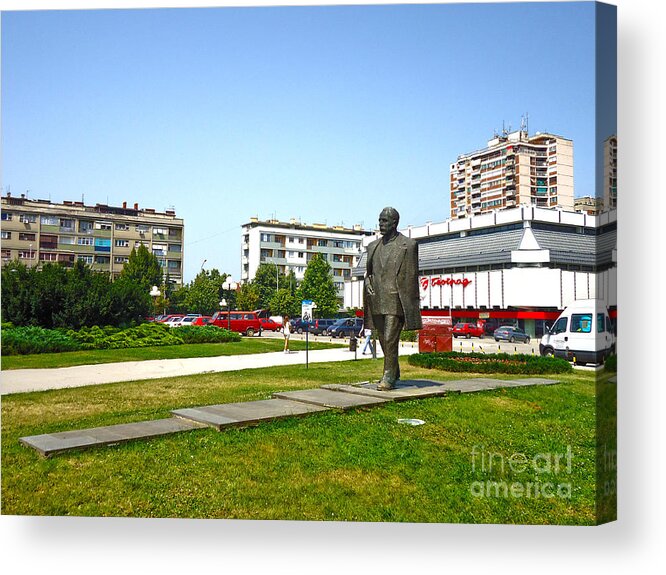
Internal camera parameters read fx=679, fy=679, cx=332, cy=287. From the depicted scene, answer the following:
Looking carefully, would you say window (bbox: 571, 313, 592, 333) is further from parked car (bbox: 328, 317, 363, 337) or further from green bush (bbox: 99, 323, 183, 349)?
parked car (bbox: 328, 317, 363, 337)

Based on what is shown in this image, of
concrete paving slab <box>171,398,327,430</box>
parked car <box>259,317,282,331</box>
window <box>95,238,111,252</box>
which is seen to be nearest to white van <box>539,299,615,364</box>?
concrete paving slab <box>171,398,327,430</box>

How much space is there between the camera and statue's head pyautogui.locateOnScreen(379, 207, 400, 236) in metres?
9.46

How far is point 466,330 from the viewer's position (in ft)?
74.0

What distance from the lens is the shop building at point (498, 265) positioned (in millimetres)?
12953

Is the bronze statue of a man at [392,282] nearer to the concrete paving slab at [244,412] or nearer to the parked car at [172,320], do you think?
the concrete paving slab at [244,412]

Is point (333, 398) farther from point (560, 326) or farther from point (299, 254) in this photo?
point (299, 254)

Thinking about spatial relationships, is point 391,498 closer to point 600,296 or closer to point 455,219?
point 600,296

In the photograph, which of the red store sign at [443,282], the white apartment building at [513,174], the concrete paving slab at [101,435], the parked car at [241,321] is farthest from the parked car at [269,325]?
the concrete paving slab at [101,435]

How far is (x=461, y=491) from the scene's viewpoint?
22.3ft

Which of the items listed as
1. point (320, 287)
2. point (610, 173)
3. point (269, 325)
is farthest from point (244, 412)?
point (320, 287)

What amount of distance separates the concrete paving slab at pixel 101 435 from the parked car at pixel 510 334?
10.4m

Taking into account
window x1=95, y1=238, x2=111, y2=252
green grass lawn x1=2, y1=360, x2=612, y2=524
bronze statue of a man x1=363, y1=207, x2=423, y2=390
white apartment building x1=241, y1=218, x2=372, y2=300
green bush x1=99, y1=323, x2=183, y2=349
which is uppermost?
white apartment building x1=241, y1=218, x2=372, y2=300

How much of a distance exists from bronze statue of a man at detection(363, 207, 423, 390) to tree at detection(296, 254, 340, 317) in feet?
108

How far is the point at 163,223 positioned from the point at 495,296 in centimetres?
1178
